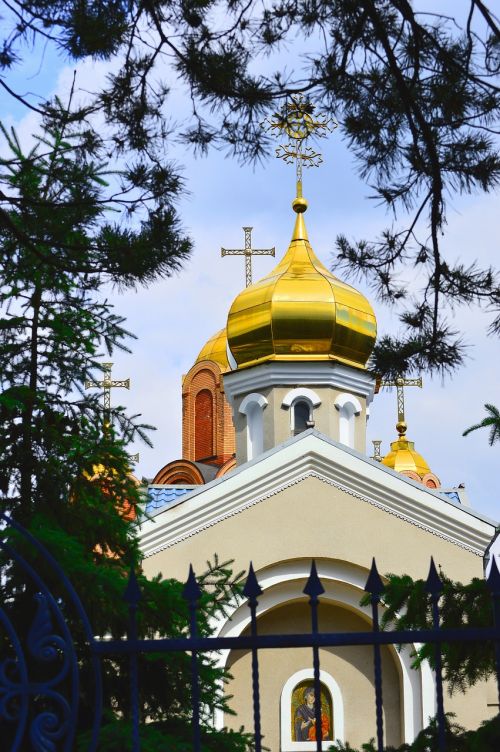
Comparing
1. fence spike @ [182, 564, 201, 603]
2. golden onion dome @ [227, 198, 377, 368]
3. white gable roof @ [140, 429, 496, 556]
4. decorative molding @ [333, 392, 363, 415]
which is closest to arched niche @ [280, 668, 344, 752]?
white gable roof @ [140, 429, 496, 556]

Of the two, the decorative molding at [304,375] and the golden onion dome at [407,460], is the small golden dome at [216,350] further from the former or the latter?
the decorative molding at [304,375]

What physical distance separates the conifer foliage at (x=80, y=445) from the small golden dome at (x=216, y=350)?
85.0 feet

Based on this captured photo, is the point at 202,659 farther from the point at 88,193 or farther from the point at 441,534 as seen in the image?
the point at 441,534

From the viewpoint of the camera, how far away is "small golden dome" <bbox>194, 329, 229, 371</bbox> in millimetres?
35125

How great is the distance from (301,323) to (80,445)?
43.7ft

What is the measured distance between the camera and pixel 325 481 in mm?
17391

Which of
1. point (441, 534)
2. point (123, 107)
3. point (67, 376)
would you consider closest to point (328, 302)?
point (441, 534)

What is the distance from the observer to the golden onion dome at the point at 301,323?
70.8 feet

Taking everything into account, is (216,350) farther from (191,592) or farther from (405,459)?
(191,592)

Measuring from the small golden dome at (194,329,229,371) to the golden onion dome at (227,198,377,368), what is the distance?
12.7 metres

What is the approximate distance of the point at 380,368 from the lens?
6.12 metres

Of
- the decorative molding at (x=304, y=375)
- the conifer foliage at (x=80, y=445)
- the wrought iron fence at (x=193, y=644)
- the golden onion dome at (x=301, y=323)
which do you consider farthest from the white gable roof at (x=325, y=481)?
the wrought iron fence at (x=193, y=644)

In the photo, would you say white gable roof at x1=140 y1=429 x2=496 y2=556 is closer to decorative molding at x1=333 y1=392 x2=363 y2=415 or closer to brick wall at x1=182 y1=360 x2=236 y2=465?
decorative molding at x1=333 y1=392 x2=363 y2=415

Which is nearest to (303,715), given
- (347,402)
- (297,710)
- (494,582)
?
(297,710)
